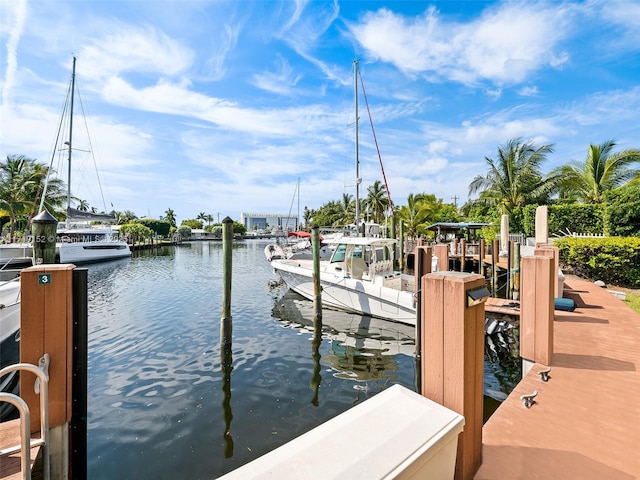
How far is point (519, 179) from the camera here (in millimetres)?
25016

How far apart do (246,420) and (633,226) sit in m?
17.3

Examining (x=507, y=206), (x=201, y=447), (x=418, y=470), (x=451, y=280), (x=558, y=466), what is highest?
(x=507, y=206)

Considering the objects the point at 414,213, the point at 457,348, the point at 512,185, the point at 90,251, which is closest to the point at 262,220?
the point at 90,251

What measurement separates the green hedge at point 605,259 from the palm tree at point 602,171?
10205mm

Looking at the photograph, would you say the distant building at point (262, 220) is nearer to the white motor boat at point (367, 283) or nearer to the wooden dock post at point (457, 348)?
the white motor boat at point (367, 283)

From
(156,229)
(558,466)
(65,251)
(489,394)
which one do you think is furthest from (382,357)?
(156,229)

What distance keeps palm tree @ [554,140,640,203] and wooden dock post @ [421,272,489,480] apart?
24694 millimetres

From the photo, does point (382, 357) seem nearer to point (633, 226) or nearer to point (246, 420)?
point (246, 420)

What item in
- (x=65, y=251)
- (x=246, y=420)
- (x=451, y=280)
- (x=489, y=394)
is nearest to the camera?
(x=451, y=280)

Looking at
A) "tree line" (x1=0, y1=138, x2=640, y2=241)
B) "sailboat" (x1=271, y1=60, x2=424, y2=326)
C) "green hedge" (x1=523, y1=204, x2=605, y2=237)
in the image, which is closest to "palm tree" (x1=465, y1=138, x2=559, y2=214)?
"tree line" (x1=0, y1=138, x2=640, y2=241)

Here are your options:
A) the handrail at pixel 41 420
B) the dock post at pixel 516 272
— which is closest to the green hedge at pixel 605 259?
the dock post at pixel 516 272

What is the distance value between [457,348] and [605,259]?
574 inches

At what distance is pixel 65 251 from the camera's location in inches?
1180

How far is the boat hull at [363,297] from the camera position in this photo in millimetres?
10211
